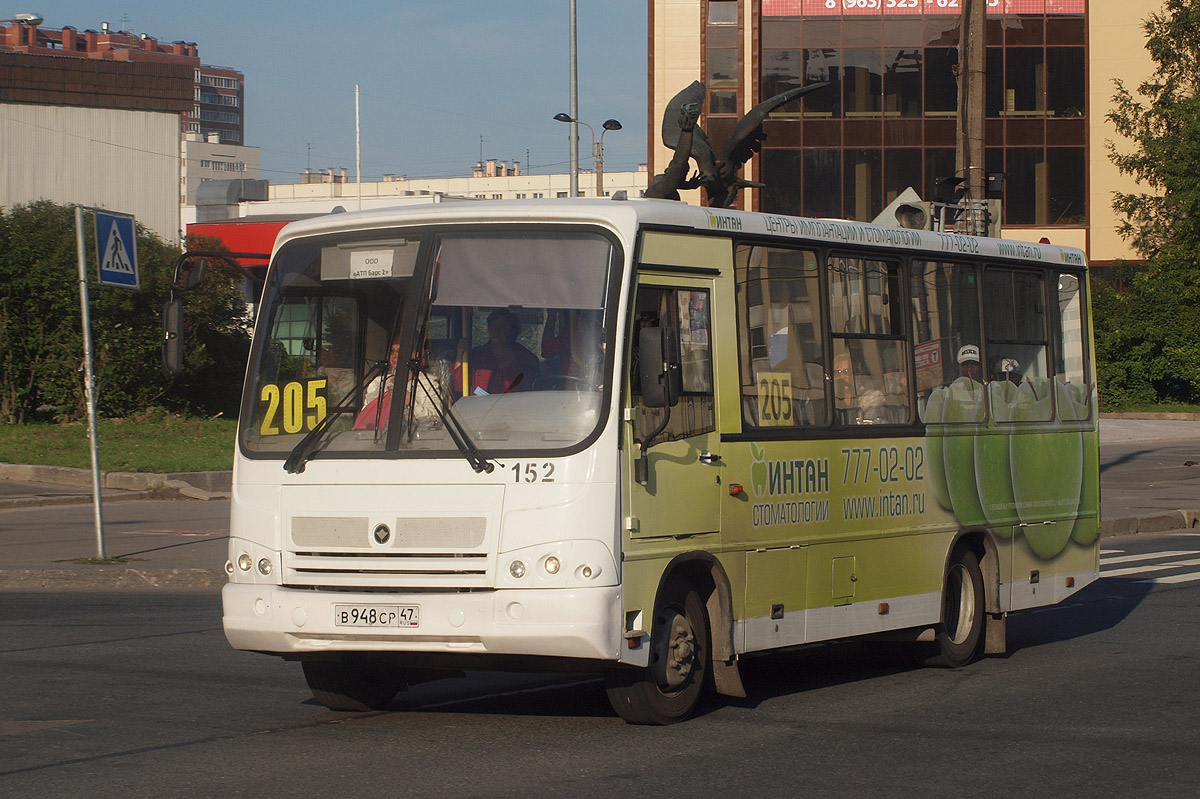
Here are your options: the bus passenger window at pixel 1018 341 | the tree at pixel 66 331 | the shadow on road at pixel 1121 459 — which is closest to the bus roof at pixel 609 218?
the bus passenger window at pixel 1018 341

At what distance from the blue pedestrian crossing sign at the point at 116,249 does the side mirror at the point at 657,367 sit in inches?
339

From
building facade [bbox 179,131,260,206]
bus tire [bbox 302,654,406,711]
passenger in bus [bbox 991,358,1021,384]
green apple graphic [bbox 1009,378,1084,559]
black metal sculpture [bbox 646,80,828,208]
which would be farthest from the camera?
building facade [bbox 179,131,260,206]

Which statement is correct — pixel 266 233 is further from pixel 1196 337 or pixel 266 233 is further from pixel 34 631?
pixel 34 631

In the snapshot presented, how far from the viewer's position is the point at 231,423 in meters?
30.1

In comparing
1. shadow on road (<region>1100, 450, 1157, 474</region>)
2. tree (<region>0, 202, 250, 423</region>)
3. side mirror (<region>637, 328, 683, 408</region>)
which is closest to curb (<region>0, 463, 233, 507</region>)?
tree (<region>0, 202, 250, 423</region>)

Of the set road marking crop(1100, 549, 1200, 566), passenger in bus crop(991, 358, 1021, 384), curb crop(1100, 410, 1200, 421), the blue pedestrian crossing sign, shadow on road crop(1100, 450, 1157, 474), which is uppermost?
the blue pedestrian crossing sign

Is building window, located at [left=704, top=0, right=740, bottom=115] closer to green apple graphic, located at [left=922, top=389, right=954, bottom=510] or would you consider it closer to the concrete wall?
the concrete wall

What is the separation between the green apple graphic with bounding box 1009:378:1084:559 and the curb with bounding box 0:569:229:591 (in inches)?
294

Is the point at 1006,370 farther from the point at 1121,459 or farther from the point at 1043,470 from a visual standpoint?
the point at 1121,459

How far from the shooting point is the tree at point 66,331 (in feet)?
96.7

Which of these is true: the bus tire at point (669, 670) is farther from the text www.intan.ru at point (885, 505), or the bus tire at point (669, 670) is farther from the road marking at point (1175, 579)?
the road marking at point (1175, 579)

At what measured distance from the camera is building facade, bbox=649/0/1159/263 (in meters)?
57.1

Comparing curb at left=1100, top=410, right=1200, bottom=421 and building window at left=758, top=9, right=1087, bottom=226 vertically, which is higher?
building window at left=758, top=9, right=1087, bottom=226

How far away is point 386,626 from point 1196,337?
160ft
